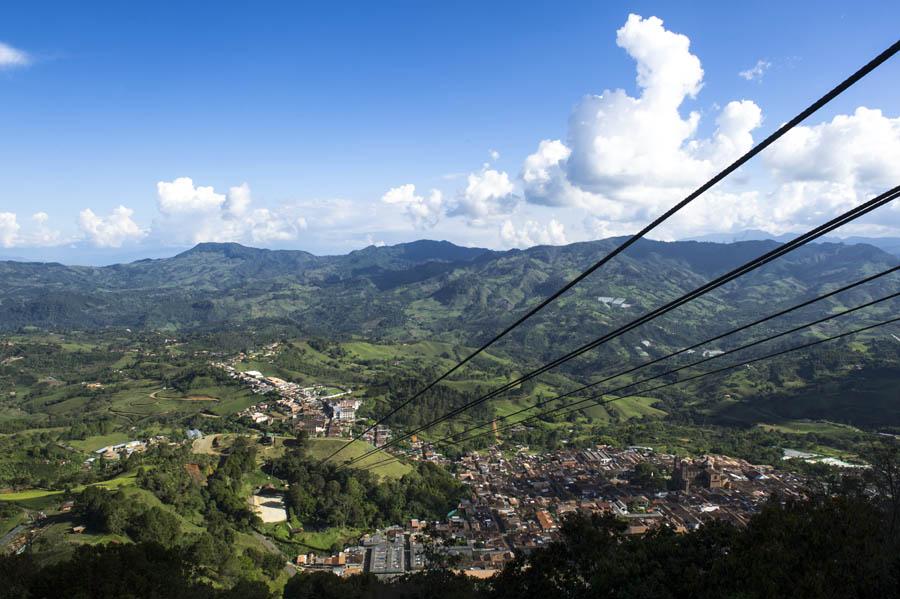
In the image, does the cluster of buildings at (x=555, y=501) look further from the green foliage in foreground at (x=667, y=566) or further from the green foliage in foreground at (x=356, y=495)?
the green foliage in foreground at (x=667, y=566)

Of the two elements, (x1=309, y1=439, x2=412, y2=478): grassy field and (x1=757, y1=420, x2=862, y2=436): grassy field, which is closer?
(x1=309, y1=439, x2=412, y2=478): grassy field

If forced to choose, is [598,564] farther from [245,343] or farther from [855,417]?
[245,343]

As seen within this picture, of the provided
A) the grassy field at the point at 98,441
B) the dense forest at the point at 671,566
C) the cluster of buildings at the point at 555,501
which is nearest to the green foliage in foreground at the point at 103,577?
the dense forest at the point at 671,566

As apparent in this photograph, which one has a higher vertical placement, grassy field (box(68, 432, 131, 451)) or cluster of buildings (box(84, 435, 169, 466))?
cluster of buildings (box(84, 435, 169, 466))

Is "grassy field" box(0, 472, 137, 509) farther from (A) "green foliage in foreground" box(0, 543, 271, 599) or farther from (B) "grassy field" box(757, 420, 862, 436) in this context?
(B) "grassy field" box(757, 420, 862, 436)

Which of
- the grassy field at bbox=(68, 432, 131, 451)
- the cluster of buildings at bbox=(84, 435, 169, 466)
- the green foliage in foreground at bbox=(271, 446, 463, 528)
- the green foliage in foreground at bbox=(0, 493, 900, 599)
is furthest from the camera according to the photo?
the grassy field at bbox=(68, 432, 131, 451)

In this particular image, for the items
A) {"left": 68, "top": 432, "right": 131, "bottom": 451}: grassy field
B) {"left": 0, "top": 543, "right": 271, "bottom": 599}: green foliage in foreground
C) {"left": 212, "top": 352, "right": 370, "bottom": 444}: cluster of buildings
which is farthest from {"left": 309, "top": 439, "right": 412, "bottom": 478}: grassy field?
{"left": 0, "top": 543, "right": 271, "bottom": 599}: green foliage in foreground

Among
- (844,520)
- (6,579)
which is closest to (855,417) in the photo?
(844,520)

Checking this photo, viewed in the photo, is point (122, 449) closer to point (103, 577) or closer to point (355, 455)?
point (355, 455)
